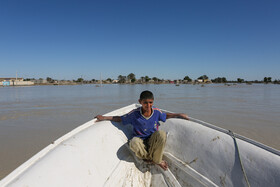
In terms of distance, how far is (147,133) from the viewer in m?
2.32

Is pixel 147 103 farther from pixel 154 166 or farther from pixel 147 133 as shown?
pixel 154 166

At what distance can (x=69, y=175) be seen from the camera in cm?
148

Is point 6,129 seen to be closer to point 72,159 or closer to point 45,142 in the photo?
point 45,142

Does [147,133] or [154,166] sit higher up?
[147,133]

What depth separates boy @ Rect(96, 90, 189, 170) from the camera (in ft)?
6.98

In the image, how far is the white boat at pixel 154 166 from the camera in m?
1.43

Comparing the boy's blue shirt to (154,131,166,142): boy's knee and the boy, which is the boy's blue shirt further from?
(154,131,166,142): boy's knee

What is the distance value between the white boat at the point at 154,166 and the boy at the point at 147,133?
0.28 metres

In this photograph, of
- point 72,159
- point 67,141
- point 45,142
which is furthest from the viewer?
point 45,142

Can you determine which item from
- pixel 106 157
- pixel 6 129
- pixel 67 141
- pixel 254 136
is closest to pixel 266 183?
pixel 106 157

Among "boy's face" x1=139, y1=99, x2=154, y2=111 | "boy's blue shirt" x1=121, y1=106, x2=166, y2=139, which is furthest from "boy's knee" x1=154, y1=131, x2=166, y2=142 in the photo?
"boy's face" x1=139, y1=99, x2=154, y2=111

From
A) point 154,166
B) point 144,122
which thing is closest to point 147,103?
point 144,122

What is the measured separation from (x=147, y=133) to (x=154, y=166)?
21.8 inches

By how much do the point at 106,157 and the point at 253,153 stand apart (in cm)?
177
